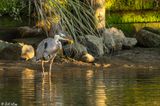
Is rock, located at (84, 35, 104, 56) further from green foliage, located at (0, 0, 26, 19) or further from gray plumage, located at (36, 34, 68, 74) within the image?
green foliage, located at (0, 0, 26, 19)

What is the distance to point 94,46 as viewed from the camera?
81.1 ft

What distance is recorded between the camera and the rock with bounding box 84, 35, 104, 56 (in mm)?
24656

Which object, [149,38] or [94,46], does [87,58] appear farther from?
[149,38]

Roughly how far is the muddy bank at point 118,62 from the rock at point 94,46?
433 millimetres

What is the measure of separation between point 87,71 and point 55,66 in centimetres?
182

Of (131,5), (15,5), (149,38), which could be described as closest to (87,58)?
(149,38)

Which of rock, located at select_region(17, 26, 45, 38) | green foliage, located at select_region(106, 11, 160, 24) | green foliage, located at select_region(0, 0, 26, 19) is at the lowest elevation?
rock, located at select_region(17, 26, 45, 38)

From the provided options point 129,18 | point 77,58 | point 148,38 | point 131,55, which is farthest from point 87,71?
point 129,18

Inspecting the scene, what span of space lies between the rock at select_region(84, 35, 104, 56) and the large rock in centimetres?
240

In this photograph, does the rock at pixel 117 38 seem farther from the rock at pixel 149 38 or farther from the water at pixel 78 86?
the water at pixel 78 86

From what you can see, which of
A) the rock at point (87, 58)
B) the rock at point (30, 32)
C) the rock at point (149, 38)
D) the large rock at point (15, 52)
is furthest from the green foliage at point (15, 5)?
the rock at point (149, 38)

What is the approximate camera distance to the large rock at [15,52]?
23.6m

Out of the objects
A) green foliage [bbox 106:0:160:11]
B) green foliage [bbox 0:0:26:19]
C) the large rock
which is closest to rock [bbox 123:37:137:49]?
the large rock

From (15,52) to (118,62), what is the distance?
3809 millimetres
